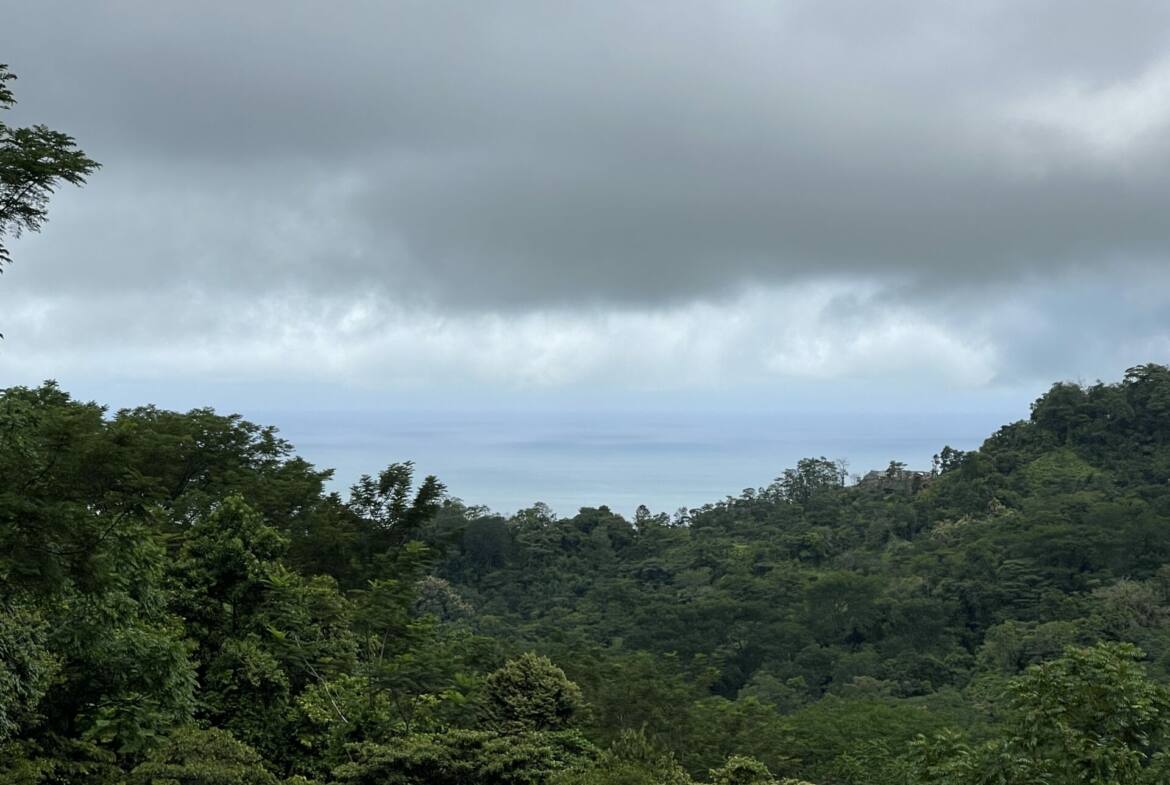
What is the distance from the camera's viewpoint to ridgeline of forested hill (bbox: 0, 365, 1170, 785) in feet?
34.0

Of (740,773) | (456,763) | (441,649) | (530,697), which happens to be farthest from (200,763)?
(441,649)

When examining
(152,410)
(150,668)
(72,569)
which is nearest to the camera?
(72,569)

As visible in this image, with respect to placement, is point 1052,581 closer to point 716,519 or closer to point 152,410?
point 716,519

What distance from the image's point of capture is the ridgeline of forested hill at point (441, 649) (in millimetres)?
10352

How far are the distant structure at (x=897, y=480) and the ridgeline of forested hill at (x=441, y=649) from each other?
76.0 feet

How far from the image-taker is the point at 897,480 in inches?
3172

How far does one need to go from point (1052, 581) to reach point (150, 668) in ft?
155

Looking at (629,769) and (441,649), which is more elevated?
(441,649)

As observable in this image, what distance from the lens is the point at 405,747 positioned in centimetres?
1330

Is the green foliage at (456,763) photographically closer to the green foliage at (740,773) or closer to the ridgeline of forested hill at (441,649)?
the ridgeline of forested hill at (441,649)

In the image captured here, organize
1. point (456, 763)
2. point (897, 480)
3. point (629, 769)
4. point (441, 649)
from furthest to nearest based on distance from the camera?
point (897, 480)
point (441, 649)
point (456, 763)
point (629, 769)

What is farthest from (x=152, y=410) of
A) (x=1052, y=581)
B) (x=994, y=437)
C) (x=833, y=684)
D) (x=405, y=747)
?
(x=994, y=437)

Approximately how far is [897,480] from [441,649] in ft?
215

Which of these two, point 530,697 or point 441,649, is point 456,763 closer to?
point 530,697
